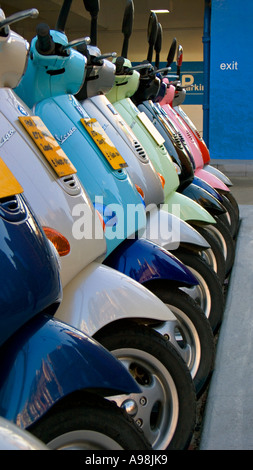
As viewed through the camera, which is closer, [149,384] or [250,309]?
[149,384]

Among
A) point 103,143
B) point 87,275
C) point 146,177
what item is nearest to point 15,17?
point 87,275

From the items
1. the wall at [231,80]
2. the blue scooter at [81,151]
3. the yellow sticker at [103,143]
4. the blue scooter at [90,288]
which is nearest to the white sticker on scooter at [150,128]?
the yellow sticker at [103,143]

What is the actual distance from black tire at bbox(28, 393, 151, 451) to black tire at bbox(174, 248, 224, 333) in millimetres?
1488

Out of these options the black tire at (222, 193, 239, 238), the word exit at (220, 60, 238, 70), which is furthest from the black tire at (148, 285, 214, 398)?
the word exit at (220, 60, 238, 70)

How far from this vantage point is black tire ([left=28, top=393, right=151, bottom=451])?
141 cm

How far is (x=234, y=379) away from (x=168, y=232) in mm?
643

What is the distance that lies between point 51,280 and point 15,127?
563 millimetres

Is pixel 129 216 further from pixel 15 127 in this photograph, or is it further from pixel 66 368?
pixel 66 368

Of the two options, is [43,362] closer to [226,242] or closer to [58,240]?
[58,240]

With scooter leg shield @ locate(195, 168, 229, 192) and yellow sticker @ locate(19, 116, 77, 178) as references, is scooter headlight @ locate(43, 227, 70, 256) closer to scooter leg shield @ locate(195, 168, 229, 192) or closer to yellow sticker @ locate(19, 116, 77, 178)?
yellow sticker @ locate(19, 116, 77, 178)

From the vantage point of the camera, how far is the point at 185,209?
353cm

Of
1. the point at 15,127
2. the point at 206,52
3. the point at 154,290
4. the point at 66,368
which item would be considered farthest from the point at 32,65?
the point at 206,52

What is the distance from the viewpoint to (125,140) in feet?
9.95

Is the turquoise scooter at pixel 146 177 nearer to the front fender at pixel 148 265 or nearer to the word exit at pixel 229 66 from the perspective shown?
the front fender at pixel 148 265
